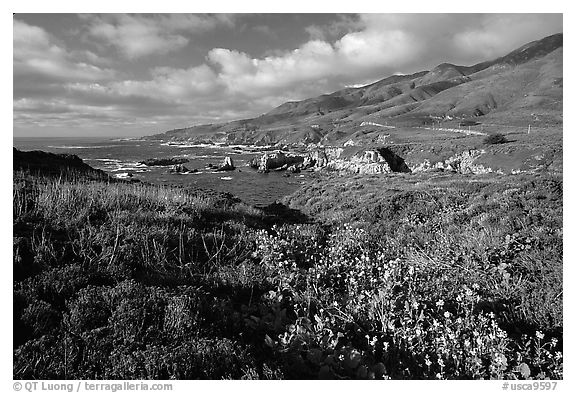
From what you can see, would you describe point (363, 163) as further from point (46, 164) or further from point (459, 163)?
point (46, 164)

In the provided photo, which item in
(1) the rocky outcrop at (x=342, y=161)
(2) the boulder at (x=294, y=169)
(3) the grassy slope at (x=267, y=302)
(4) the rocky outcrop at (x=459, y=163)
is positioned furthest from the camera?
(2) the boulder at (x=294, y=169)

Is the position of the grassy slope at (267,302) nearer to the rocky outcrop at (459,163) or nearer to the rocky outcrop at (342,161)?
the rocky outcrop at (459,163)

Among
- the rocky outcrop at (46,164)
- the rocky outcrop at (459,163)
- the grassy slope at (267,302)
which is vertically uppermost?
the rocky outcrop at (46,164)

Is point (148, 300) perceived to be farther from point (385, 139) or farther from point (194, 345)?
point (385, 139)

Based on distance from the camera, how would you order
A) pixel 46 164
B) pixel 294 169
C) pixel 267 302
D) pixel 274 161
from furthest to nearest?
pixel 274 161
pixel 294 169
pixel 46 164
pixel 267 302

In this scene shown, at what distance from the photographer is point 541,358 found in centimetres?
416

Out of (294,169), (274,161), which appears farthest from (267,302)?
(274,161)

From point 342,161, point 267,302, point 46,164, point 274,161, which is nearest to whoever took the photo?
point 267,302

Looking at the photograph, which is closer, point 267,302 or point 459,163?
point 267,302

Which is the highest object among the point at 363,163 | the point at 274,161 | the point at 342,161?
the point at 274,161

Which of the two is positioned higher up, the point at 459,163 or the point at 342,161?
the point at 342,161

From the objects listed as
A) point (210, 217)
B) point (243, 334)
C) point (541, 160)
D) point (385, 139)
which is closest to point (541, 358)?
point (243, 334)

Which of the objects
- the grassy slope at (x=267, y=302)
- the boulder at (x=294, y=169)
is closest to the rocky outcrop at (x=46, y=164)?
the grassy slope at (x=267, y=302)

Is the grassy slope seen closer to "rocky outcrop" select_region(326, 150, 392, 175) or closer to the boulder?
"rocky outcrop" select_region(326, 150, 392, 175)
